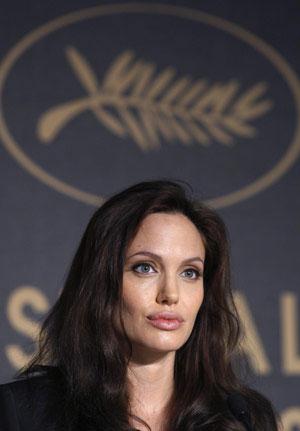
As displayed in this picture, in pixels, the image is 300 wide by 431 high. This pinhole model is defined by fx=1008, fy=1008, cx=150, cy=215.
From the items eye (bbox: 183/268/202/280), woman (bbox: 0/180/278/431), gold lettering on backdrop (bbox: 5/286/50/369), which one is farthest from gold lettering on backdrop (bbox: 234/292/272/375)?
eye (bbox: 183/268/202/280)

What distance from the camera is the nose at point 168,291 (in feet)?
6.45

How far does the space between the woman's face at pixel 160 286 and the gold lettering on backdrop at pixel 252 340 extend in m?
0.89

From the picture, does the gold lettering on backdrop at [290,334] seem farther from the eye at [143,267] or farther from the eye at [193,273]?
the eye at [143,267]

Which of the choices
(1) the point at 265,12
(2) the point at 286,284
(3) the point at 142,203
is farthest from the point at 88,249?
(1) the point at 265,12

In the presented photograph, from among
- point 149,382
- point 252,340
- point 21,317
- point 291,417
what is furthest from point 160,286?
point 291,417

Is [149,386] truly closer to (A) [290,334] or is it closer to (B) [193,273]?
(B) [193,273]

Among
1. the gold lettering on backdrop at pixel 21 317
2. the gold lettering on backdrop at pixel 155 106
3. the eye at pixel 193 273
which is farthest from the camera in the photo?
the gold lettering on backdrop at pixel 155 106

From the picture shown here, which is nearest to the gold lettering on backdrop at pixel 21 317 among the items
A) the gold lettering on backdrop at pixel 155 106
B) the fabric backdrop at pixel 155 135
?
the fabric backdrop at pixel 155 135

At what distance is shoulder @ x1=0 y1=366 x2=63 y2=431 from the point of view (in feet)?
6.43

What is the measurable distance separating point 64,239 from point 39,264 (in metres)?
0.10

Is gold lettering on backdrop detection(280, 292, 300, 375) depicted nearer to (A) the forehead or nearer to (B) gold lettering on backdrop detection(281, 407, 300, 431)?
(B) gold lettering on backdrop detection(281, 407, 300, 431)

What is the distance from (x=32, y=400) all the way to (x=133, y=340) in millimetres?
234

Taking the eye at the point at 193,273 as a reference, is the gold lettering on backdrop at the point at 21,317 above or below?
below

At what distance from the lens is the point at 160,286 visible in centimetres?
199
